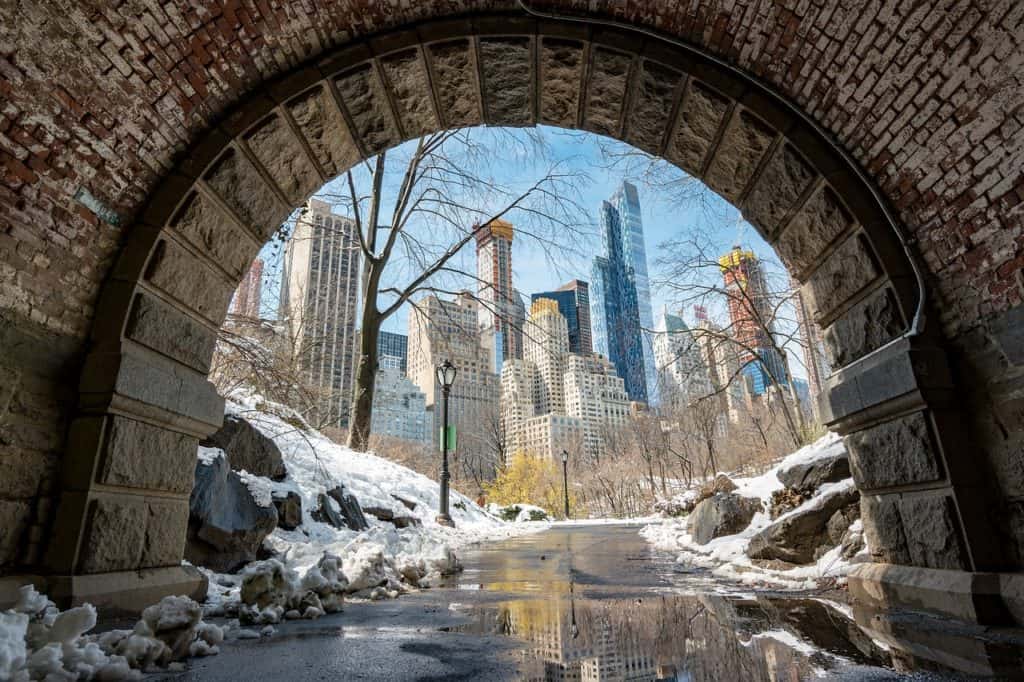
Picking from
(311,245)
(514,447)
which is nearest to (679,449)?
(514,447)

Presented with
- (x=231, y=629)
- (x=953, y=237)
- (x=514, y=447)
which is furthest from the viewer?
(x=514, y=447)

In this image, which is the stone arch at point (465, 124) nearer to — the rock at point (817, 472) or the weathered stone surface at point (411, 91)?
the weathered stone surface at point (411, 91)

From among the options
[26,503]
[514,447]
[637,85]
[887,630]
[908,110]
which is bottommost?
[887,630]

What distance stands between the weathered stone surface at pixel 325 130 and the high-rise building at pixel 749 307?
1188 cm

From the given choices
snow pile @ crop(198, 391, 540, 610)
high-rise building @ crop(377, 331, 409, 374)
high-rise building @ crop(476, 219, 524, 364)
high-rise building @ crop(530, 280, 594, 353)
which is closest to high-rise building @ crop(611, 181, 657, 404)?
high-rise building @ crop(530, 280, 594, 353)

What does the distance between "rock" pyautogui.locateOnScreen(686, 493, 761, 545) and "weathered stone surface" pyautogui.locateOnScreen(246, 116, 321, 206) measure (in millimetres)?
6701

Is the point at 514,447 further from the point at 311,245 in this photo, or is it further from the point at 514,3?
the point at 514,3

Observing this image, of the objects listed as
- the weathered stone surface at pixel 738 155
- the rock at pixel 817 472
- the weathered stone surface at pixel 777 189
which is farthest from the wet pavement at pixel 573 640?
the weathered stone surface at pixel 738 155

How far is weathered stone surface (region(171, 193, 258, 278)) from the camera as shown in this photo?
165 inches

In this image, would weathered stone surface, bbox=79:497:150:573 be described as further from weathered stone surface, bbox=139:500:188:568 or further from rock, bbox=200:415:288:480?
rock, bbox=200:415:288:480

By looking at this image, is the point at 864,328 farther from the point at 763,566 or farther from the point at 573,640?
the point at 573,640

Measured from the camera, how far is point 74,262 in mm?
3773

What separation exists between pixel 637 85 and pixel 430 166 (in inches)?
481

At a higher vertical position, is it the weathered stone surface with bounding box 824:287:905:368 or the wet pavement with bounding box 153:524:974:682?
the weathered stone surface with bounding box 824:287:905:368
